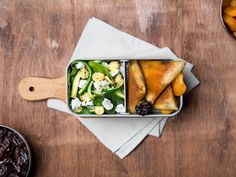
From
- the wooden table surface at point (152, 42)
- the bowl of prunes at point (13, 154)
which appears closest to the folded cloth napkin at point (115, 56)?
the wooden table surface at point (152, 42)

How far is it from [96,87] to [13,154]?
0.28 metres

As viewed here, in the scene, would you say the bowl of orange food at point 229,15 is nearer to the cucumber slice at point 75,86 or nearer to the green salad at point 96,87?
the green salad at point 96,87

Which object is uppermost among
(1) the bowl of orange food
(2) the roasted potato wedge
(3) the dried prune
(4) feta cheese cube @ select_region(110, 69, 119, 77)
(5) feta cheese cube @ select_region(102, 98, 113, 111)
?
(1) the bowl of orange food

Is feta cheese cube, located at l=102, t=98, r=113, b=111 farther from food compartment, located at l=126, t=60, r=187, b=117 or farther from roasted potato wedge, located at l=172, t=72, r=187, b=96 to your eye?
roasted potato wedge, located at l=172, t=72, r=187, b=96

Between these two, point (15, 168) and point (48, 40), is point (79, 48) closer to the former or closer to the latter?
point (48, 40)

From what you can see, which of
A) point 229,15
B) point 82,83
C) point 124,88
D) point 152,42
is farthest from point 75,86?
point 229,15

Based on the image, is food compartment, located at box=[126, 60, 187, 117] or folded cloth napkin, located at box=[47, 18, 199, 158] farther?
folded cloth napkin, located at box=[47, 18, 199, 158]

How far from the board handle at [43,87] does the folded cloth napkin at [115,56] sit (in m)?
0.02

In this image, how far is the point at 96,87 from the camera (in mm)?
1400

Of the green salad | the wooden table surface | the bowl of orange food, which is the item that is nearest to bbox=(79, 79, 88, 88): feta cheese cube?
the green salad

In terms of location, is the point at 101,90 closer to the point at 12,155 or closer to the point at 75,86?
the point at 75,86

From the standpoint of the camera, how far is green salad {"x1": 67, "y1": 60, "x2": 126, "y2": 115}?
140cm

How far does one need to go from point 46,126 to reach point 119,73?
0.26m

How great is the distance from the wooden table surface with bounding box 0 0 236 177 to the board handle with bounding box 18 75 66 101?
0.09 ft
